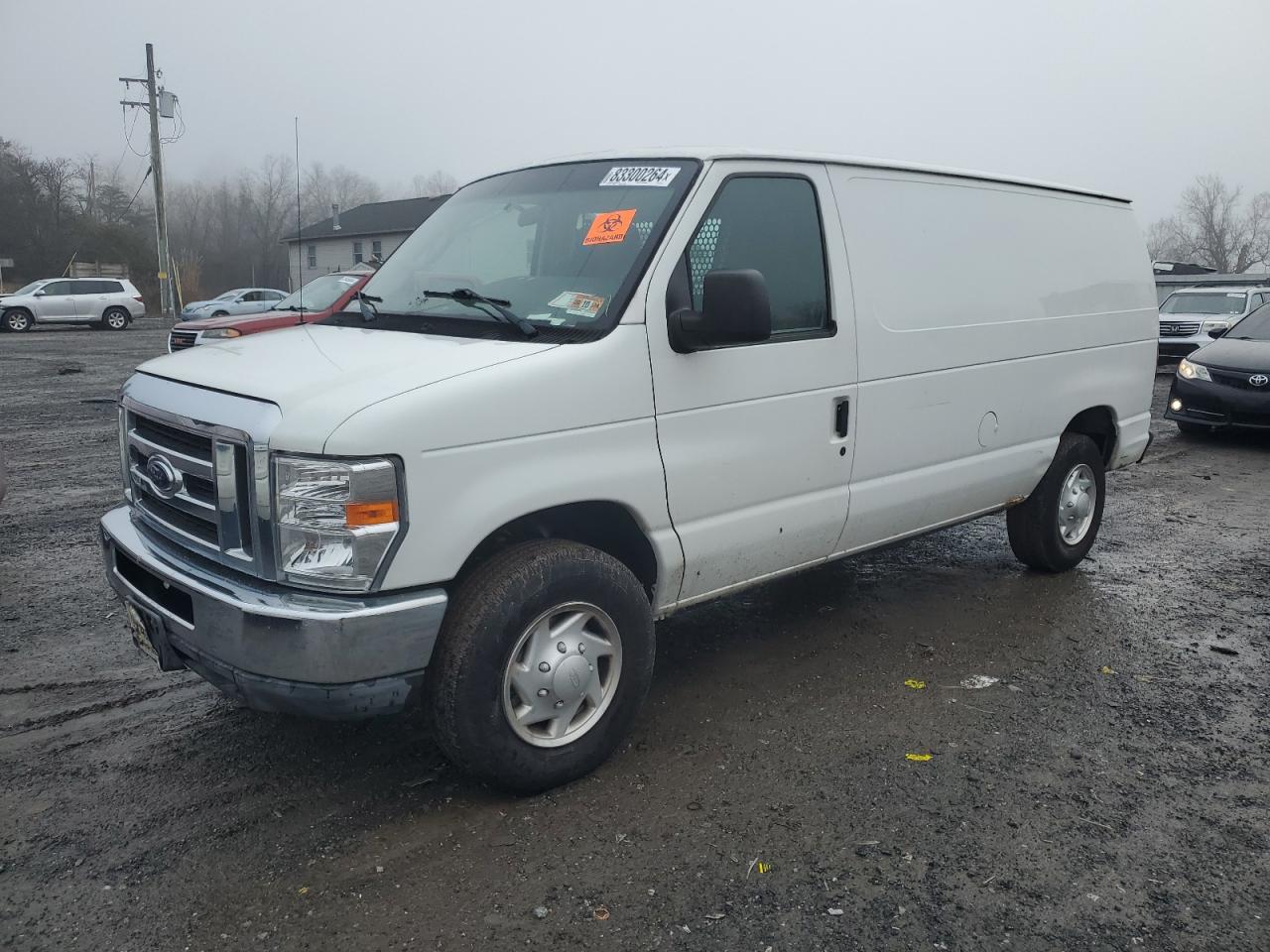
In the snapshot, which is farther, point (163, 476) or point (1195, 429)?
point (1195, 429)

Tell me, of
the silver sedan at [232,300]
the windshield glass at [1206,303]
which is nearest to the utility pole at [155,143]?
the silver sedan at [232,300]

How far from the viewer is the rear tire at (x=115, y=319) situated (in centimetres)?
3231

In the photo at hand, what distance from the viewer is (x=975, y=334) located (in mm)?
4754

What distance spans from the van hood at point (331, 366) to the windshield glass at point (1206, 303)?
1812 cm

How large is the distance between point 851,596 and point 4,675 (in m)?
4.07

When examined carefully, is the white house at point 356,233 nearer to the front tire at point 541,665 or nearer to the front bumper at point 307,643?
the front tire at point 541,665

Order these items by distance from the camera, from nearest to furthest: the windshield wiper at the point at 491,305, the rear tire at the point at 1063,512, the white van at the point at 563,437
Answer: the white van at the point at 563,437 → the windshield wiper at the point at 491,305 → the rear tire at the point at 1063,512

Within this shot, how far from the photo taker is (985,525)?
7.19 meters

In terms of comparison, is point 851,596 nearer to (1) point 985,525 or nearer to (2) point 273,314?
(1) point 985,525

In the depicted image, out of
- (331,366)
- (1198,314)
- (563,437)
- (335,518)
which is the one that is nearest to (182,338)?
(331,366)

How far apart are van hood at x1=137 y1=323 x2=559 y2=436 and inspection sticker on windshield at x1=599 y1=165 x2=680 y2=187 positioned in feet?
2.83

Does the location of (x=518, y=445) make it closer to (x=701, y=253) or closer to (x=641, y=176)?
(x=701, y=253)

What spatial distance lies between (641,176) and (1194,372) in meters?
9.63

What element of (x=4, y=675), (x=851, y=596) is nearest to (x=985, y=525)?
(x=851, y=596)
